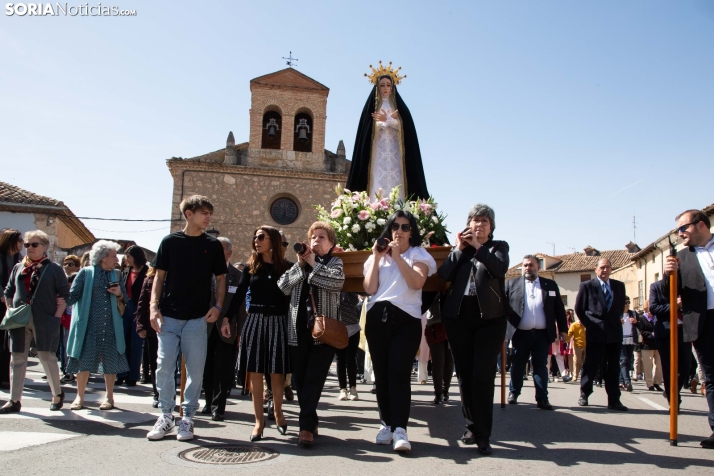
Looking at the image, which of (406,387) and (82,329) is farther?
(82,329)

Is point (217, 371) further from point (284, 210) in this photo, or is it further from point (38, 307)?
point (284, 210)

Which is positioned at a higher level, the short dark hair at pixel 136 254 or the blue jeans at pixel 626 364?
the short dark hair at pixel 136 254

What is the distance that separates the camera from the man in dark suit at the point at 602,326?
7.93 m

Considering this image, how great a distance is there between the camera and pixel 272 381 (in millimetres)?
5477

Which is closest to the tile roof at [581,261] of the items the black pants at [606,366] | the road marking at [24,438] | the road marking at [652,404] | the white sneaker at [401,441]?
the road marking at [652,404]

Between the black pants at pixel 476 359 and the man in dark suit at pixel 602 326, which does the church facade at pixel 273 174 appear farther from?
the black pants at pixel 476 359

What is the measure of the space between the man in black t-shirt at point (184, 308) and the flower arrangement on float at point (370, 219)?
146 centimetres

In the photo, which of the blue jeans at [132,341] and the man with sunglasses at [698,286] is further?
the blue jeans at [132,341]

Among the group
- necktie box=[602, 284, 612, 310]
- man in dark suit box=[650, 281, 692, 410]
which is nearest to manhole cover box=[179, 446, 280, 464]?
man in dark suit box=[650, 281, 692, 410]

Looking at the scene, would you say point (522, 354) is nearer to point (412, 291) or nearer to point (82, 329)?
point (412, 291)

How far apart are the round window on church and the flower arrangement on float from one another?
25.7 metres

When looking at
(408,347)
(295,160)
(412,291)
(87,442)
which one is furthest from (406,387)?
(295,160)

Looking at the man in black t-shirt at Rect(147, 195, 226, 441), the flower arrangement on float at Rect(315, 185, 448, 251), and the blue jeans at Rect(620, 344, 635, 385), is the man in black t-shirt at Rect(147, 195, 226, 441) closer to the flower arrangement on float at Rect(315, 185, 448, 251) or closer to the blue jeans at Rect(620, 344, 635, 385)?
the flower arrangement on float at Rect(315, 185, 448, 251)

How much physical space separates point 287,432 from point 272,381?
504 mm
